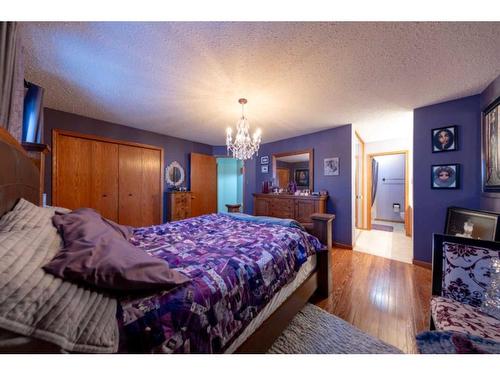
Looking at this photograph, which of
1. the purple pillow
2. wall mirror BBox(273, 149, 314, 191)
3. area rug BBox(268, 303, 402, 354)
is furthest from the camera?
wall mirror BBox(273, 149, 314, 191)

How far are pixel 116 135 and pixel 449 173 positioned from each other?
17.3 feet

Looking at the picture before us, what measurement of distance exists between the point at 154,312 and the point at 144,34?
183cm

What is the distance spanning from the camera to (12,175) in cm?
107

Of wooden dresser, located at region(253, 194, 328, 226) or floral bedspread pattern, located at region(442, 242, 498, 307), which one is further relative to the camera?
wooden dresser, located at region(253, 194, 328, 226)

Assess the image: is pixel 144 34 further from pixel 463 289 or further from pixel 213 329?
pixel 463 289

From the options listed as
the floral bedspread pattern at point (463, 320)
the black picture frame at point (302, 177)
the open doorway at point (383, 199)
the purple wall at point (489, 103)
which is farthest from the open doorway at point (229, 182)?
the floral bedspread pattern at point (463, 320)

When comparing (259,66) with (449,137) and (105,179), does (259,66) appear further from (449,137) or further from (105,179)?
(105,179)

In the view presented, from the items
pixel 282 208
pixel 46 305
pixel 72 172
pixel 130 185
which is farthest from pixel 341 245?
pixel 72 172

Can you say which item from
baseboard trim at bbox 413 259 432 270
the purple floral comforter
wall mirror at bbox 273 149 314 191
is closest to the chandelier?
the purple floral comforter

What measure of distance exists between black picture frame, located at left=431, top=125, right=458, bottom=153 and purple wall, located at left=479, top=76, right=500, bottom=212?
32 cm

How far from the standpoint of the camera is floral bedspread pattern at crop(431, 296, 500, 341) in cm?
92

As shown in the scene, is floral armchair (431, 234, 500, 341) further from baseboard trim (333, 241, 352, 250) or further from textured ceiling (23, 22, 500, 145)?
baseboard trim (333, 241, 352, 250)
